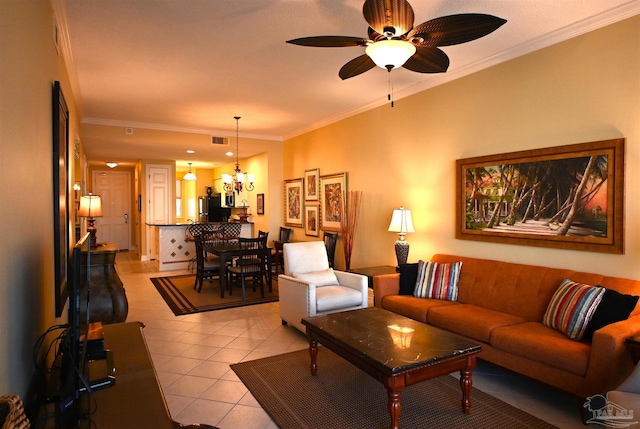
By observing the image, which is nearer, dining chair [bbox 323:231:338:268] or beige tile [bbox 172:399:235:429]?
beige tile [bbox 172:399:235:429]

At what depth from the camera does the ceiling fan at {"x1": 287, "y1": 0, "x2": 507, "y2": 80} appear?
2229 mm

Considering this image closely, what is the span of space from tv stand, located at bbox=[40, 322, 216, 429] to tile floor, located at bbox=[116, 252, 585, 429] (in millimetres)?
725

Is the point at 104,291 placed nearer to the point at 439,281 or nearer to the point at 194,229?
the point at 439,281

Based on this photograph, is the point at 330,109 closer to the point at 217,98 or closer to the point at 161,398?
the point at 217,98

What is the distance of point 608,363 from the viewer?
7.57ft

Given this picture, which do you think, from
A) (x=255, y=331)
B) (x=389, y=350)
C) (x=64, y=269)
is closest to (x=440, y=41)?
(x=389, y=350)

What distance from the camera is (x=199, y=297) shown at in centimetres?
586

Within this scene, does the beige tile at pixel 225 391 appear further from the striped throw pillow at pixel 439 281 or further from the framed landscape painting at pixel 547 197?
the framed landscape painting at pixel 547 197

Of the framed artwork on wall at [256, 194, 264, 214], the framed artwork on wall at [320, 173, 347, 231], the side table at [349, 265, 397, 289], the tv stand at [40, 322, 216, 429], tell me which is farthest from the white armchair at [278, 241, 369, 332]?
the framed artwork on wall at [256, 194, 264, 214]

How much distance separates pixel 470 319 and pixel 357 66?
7.43ft

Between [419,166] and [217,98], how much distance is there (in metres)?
2.86

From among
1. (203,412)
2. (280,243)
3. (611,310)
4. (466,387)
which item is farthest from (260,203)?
(611,310)

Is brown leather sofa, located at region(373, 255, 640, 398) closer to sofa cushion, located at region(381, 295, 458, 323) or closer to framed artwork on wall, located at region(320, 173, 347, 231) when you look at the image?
sofa cushion, located at region(381, 295, 458, 323)

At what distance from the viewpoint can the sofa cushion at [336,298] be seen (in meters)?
3.94
